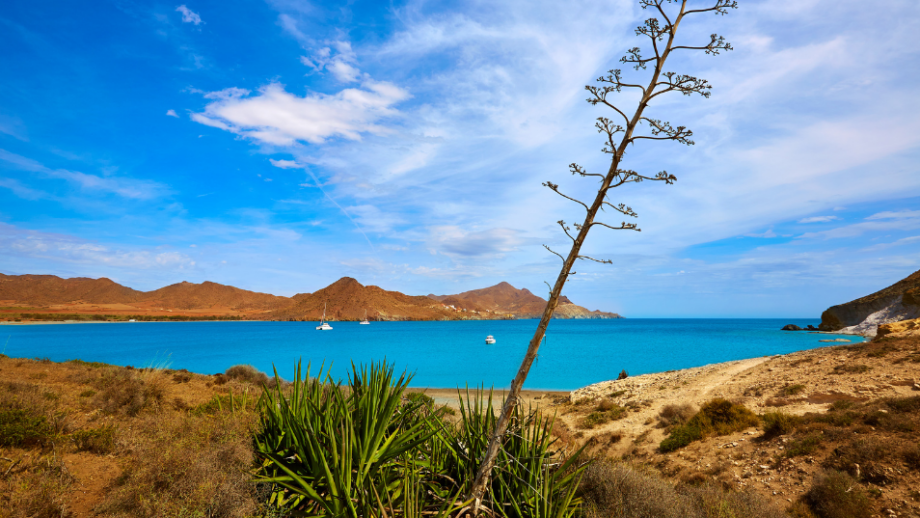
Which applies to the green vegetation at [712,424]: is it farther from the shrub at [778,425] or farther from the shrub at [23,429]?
the shrub at [23,429]

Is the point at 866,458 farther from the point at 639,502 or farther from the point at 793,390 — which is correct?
the point at 793,390

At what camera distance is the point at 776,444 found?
8.33 metres

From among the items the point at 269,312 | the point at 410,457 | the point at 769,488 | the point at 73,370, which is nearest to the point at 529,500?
the point at 410,457

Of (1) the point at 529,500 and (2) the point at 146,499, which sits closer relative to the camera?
(1) the point at 529,500

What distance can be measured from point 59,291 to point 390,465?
208 metres

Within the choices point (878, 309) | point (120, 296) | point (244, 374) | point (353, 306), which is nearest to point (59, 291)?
point (120, 296)

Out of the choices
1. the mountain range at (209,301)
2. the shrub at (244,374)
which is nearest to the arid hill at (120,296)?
the mountain range at (209,301)

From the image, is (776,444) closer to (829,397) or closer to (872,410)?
(872,410)

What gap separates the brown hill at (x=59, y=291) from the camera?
5305 inches

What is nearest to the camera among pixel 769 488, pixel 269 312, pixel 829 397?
pixel 769 488

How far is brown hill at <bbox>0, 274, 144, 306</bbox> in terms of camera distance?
134750mm

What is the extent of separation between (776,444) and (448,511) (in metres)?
9.21

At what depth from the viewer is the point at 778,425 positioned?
8.93 meters

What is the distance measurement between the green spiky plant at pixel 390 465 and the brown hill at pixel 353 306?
163709 millimetres
